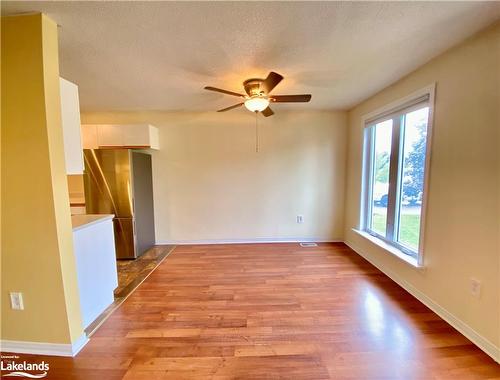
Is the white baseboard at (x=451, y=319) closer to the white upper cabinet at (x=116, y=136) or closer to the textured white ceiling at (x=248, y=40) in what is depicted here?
the textured white ceiling at (x=248, y=40)

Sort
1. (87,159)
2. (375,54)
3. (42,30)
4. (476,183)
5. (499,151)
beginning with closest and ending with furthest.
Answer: (42,30) → (499,151) → (476,183) → (375,54) → (87,159)

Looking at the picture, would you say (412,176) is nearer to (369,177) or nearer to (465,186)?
(465,186)

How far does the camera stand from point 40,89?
1463mm

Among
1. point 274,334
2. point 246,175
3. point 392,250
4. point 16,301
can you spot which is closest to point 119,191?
point 16,301

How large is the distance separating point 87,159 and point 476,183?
445cm

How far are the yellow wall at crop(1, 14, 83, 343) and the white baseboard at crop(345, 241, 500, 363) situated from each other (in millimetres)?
3038

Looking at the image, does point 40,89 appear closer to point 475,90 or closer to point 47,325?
point 47,325

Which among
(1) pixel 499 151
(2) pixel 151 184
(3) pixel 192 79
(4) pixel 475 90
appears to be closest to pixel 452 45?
(4) pixel 475 90

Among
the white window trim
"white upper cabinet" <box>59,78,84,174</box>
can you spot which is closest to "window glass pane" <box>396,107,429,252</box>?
the white window trim

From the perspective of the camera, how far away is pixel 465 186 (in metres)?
1.83

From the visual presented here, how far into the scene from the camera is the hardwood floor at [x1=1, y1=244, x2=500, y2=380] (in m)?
1.52

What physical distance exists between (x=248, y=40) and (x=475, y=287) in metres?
2.61

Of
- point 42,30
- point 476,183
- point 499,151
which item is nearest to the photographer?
point 42,30

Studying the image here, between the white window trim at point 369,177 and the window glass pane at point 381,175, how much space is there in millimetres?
116
